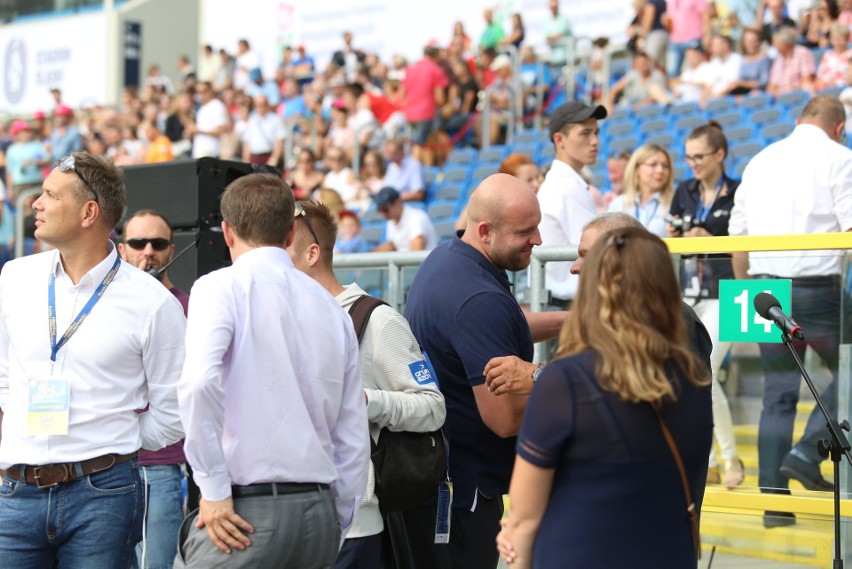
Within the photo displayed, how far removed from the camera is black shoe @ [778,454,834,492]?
4836mm

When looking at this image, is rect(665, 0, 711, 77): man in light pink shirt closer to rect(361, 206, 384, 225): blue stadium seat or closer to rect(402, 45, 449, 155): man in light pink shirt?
rect(402, 45, 449, 155): man in light pink shirt

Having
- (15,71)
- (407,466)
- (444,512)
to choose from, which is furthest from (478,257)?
(15,71)

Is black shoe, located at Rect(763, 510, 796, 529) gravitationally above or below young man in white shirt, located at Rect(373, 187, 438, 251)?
below

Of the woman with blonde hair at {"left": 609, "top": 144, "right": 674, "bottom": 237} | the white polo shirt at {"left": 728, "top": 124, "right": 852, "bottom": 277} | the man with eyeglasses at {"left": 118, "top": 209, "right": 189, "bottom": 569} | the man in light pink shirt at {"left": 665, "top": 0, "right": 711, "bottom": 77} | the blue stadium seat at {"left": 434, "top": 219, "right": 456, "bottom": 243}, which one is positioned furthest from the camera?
the man in light pink shirt at {"left": 665, "top": 0, "right": 711, "bottom": 77}

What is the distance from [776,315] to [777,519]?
4.10 ft

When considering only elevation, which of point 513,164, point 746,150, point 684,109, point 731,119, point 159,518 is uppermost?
point 684,109

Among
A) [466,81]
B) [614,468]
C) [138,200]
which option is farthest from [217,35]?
[614,468]

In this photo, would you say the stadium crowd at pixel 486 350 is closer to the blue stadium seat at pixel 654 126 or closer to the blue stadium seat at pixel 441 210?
the blue stadium seat at pixel 441 210

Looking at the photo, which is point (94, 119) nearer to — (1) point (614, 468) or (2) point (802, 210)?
(2) point (802, 210)

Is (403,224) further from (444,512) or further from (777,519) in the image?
(444,512)

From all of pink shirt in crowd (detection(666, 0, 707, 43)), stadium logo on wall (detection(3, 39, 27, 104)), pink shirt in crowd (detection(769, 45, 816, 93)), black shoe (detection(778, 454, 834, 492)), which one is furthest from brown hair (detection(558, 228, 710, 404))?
stadium logo on wall (detection(3, 39, 27, 104))

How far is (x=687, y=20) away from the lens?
14445 millimetres

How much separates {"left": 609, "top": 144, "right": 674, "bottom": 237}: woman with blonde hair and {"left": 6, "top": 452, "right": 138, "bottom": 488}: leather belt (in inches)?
176

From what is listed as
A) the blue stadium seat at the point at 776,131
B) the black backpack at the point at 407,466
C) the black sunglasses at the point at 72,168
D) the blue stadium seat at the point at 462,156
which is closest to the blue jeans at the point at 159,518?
the black backpack at the point at 407,466
